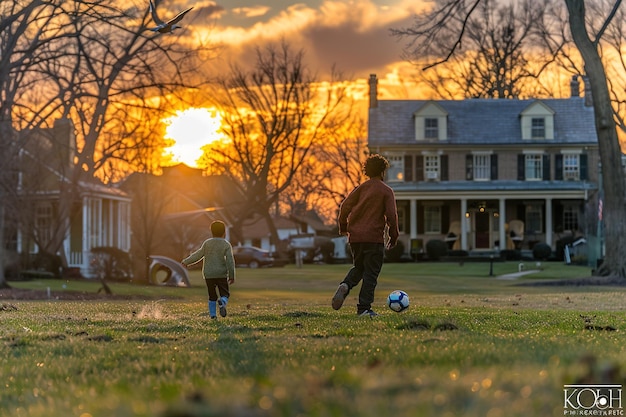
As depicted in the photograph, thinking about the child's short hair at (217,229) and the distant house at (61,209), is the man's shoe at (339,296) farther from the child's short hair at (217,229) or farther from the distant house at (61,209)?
the distant house at (61,209)

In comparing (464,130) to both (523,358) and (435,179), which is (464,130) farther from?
(523,358)

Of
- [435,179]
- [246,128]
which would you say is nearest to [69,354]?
[435,179]

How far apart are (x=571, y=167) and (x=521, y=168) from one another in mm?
2800

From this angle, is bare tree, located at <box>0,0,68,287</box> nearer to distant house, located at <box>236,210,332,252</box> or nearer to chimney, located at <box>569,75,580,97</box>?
chimney, located at <box>569,75,580,97</box>

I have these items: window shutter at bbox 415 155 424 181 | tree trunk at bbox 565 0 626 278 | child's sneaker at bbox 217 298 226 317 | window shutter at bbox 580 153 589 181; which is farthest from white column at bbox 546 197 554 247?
child's sneaker at bbox 217 298 226 317

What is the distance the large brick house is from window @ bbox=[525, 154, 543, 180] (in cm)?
6

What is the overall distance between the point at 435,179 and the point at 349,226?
4547 cm

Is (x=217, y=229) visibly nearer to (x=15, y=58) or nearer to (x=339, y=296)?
(x=339, y=296)

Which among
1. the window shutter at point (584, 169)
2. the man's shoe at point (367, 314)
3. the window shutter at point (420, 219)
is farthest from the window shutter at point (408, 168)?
the man's shoe at point (367, 314)

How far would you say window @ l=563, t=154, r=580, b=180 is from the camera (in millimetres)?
56719

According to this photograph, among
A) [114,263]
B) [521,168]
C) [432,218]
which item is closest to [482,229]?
[432,218]

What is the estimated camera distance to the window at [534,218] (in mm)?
57312

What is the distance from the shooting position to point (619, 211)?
97.8 feet

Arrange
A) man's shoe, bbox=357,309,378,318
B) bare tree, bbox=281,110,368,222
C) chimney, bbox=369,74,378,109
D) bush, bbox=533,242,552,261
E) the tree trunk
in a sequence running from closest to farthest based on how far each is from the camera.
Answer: man's shoe, bbox=357,309,378,318 → the tree trunk → bush, bbox=533,242,552,261 → chimney, bbox=369,74,378,109 → bare tree, bbox=281,110,368,222
